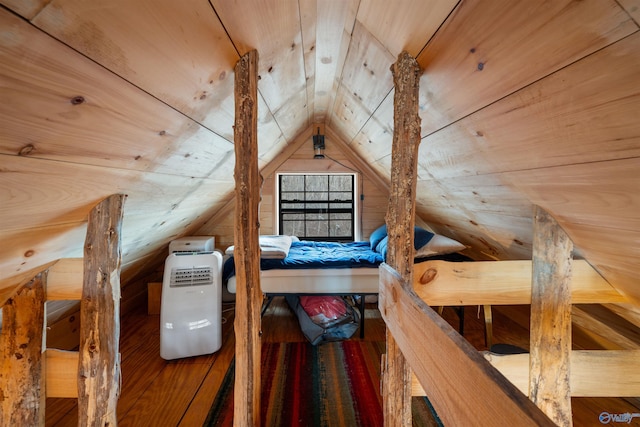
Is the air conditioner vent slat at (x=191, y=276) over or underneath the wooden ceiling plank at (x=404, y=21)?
underneath

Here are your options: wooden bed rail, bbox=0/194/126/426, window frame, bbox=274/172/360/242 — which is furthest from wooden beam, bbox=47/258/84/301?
window frame, bbox=274/172/360/242

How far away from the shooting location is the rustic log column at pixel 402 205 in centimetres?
128

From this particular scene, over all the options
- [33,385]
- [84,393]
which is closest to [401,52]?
[84,393]

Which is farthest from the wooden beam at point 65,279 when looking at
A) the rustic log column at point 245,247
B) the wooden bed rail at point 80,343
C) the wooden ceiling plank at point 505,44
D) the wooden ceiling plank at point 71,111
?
the wooden ceiling plank at point 505,44

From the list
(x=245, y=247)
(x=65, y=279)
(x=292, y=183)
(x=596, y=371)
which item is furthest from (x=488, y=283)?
(x=292, y=183)

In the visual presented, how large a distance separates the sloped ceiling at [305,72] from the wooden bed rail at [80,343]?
0.40 ft

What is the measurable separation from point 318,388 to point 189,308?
1.20 metres

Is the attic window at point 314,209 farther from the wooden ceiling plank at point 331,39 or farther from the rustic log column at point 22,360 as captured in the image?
the rustic log column at point 22,360

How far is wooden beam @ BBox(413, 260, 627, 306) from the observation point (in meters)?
1.28

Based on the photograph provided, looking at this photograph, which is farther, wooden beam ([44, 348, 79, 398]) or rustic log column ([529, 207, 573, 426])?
wooden beam ([44, 348, 79, 398])

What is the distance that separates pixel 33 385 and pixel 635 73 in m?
2.50

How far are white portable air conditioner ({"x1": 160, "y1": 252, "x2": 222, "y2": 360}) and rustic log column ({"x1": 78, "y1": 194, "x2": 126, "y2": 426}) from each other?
2.77 feet

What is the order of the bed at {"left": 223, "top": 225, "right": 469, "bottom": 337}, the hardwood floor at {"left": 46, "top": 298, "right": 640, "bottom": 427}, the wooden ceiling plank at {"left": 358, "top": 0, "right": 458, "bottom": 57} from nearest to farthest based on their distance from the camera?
the wooden ceiling plank at {"left": 358, "top": 0, "right": 458, "bottom": 57}, the hardwood floor at {"left": 46, "top": 298, "right": 640, "bottom": 427}, the bed at {"left": 223, "top": 225, "right": 469, "bottom": 337}

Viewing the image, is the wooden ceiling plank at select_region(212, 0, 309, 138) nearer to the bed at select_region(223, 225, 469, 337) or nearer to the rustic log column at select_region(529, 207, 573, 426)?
the bed at select_region(223, 225, 469, 337)
